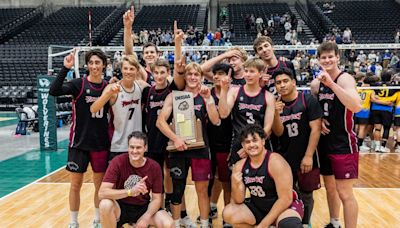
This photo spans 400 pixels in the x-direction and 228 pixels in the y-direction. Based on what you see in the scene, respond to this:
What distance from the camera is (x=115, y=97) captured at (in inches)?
162

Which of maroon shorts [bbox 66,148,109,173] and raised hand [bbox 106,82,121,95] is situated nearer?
raised hand [bbox 106,82,121,95]

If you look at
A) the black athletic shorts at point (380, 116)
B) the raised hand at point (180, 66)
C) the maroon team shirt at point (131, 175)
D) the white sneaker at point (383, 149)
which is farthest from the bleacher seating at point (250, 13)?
the maroon team shirt at point (131, 175)

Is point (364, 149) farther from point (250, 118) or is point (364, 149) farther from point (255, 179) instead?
point (255, 179)

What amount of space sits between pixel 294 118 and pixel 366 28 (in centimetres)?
1965

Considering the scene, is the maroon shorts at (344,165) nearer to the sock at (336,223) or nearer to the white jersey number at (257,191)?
the sock at (336,223)

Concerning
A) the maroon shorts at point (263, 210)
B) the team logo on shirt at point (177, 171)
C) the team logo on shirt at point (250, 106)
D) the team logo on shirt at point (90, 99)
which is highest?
the team logo on shirt at point (90, 99)

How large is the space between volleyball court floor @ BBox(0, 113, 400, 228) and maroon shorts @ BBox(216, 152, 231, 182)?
0.58 metres

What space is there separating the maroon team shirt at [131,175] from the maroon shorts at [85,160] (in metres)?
0.48

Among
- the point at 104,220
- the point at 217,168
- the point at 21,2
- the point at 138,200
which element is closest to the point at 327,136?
the point at 217,168

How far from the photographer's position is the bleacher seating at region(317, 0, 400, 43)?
19734mm

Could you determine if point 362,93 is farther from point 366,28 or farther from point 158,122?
point 366,28

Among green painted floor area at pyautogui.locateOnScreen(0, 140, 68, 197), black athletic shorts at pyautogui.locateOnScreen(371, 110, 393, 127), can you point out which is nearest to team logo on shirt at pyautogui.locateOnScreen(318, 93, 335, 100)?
green painted floor area at pyautogui.locateOnScreen(0, 140, 68, 197)

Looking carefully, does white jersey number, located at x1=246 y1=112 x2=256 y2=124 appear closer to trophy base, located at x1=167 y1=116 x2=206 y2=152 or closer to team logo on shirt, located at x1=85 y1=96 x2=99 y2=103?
trophy base, located at x1=167 y1=116 x2=206 y2=152

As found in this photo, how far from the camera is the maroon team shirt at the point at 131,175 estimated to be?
147 inches
